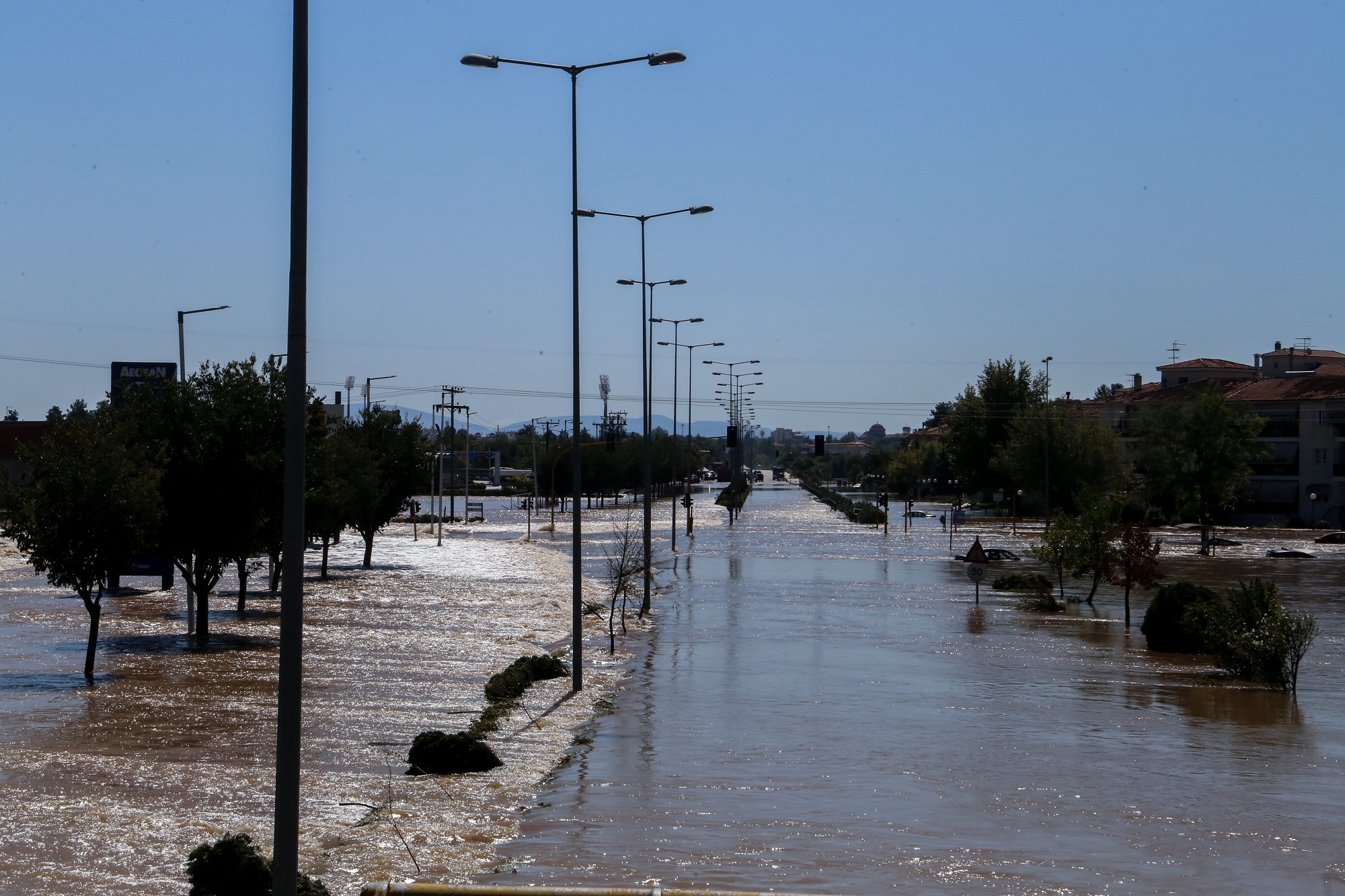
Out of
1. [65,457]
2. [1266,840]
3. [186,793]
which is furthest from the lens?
[65,457]

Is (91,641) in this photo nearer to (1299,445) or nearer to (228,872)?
(228,872)

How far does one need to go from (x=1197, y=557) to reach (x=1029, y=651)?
40527 mm

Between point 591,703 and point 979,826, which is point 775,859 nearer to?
point 979,826

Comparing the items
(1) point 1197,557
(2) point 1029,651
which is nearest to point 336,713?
(2) point 1029,651

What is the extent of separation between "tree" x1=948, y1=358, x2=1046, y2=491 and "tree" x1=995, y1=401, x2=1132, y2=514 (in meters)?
13.8

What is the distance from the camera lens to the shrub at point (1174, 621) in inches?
1166

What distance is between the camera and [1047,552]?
43000mm

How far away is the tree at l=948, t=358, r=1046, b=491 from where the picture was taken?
397ft

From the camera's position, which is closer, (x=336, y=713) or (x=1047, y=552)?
(x=336, y=713)

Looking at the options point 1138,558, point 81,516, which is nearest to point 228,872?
point 81,516

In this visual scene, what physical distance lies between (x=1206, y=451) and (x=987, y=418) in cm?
3802

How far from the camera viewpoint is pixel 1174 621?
98.6 ft

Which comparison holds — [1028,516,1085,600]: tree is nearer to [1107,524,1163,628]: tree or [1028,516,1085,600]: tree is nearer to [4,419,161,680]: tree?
[1107,524,1163,628]: tree

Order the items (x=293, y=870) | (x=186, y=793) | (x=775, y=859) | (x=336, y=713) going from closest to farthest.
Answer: (x=293, y=870) → (x=775, y=859) → (x=186, y=793) → (x=336, y=713)
